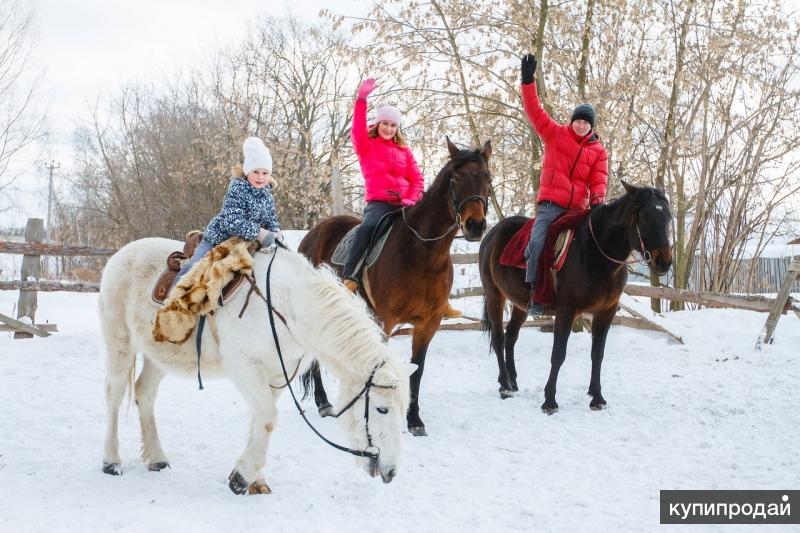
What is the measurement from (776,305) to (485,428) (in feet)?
16.0

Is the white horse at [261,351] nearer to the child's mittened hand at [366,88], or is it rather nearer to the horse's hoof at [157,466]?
the horse's hoof at [157,466]

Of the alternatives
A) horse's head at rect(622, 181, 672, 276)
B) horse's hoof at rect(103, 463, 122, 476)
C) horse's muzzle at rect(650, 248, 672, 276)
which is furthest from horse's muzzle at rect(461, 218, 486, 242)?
horse's hoof at rect(103, 463, 122, 476)

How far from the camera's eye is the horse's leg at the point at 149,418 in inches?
149

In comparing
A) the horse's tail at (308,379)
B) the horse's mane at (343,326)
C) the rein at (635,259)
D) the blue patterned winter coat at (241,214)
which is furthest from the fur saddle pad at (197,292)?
the rein at (635,259)

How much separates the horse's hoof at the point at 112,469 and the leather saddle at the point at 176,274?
1098 millimetres

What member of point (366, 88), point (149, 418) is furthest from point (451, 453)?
point (366, 88)

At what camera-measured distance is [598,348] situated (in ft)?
18.5

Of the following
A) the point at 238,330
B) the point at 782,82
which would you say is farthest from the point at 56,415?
the point at 782,82

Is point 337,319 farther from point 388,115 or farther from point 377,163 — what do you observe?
point 388,115

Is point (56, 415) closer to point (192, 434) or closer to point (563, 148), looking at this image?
point (192, 434)

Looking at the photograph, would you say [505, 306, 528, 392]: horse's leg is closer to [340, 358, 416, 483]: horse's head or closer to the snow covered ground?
the snow covered ground

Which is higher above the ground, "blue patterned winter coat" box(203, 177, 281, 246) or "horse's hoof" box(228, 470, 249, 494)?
"blue patterned winter coat" box(203, 177, 281, 246)

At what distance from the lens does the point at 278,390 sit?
11.4 ft

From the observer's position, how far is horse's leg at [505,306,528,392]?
6.23 metres
